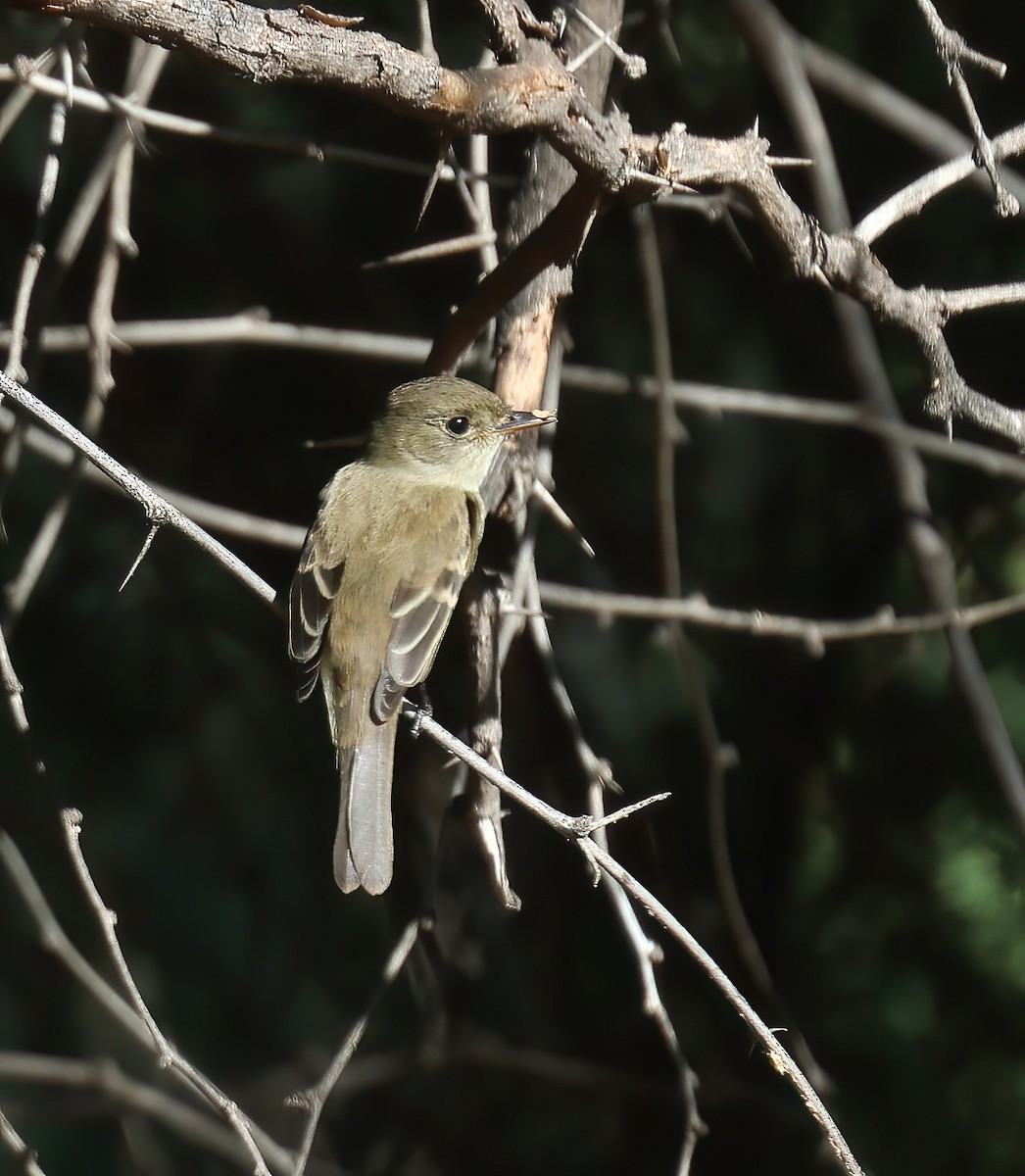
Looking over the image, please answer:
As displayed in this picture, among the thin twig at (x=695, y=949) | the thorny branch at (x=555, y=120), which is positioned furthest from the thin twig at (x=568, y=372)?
the thin twig at (x=695, y=949)

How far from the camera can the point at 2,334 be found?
3.47 metres

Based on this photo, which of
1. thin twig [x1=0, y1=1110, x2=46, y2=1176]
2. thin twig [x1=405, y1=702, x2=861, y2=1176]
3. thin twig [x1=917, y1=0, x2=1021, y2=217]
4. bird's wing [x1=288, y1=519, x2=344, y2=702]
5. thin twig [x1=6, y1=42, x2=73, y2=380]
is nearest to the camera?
thin twig [x1=405, y1=702, x2=861, y2=1176]

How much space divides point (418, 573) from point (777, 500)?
176cm

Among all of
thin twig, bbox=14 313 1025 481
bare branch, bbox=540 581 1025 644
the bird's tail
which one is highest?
thin twig, bbox=14 313 1025 481

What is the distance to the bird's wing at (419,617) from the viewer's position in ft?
11.5

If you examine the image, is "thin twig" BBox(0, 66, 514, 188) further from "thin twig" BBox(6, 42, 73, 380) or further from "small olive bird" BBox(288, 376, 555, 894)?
"small olive bird" BBox(288, 376, 555, 894)

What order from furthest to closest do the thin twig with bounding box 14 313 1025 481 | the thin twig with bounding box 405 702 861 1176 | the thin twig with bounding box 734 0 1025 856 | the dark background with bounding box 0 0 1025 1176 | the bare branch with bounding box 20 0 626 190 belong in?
the dark background with bounding box 0 0 1025 1176
the thin twig with bounding box 734 0 1025 856
the thin twig with bounding box 14 313 1025 481
the thin twig with bounding box 405 702 861 1176
the bare branch with bounding box 20 0 626 190

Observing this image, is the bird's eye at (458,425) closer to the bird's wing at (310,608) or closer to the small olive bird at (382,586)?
the small olive bird at (382,586)

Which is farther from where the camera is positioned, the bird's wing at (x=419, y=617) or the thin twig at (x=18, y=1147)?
the bird's wing at (x=419, y=617)

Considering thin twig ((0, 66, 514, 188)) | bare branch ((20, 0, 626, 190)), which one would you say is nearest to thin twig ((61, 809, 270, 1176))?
bare branch ((20, 0, 626, 190))

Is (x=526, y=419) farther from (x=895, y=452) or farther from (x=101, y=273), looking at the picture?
(x=895, y=452)

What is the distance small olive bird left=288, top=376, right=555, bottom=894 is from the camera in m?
3.42

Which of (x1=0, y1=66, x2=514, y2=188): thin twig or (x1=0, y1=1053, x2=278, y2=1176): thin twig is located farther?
(x1=0, y1=1053, x2=278, y2=1176): thin twig

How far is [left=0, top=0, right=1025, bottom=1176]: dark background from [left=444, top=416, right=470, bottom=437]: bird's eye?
0.85 metres
